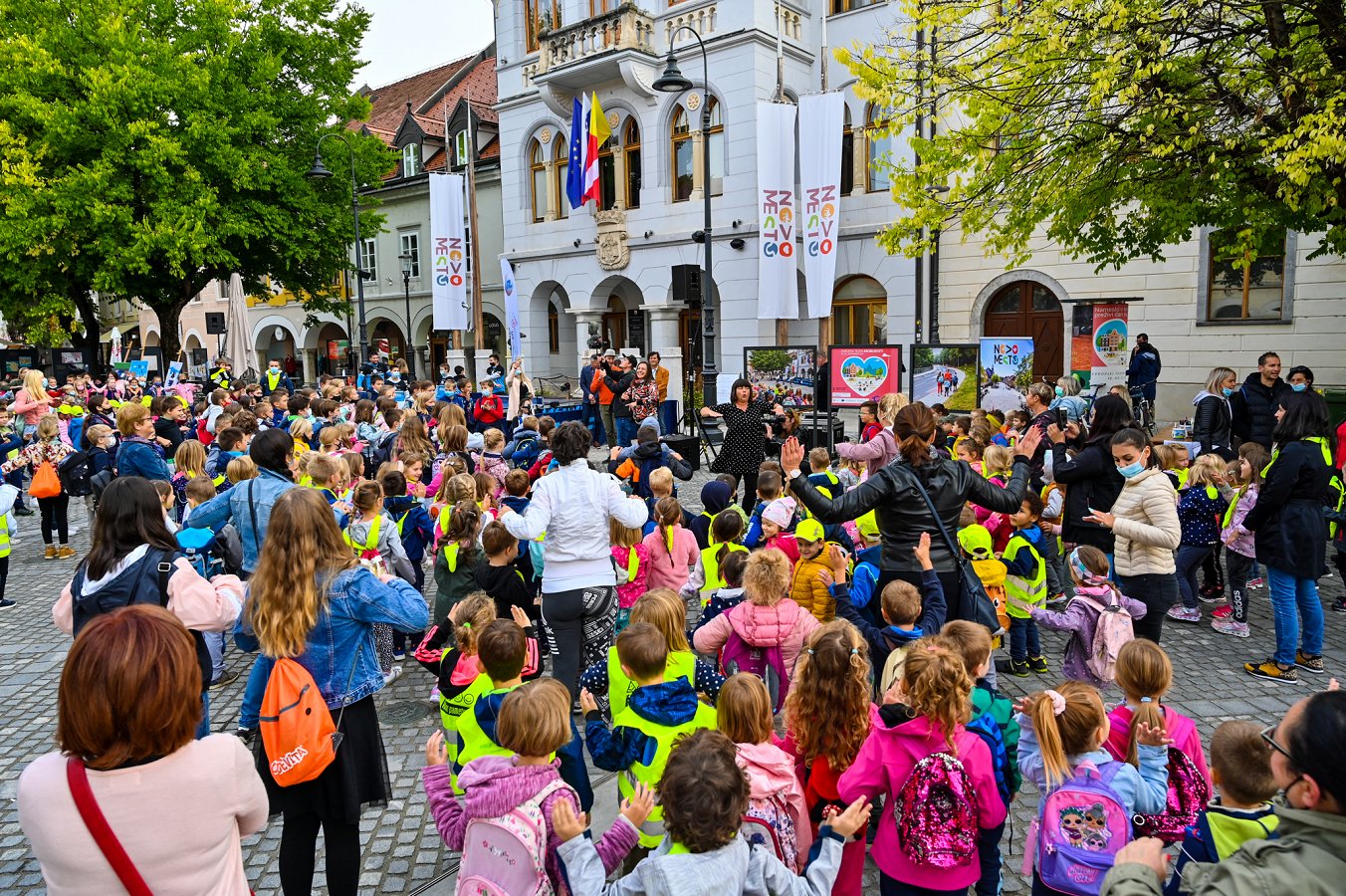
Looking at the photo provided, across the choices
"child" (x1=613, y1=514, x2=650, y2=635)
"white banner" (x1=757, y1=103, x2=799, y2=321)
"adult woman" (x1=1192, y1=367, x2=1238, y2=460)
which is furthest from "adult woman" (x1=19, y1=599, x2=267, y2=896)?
"white banner" (x1=757, y1=103, x2=799, y2=321)

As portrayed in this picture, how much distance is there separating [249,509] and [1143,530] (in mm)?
5416

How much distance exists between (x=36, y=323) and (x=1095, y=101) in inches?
1502

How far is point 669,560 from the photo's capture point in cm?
598

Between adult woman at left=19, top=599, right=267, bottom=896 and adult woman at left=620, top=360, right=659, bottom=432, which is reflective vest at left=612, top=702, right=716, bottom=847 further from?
adult woman at left=620, top=360, right=659, bottom=432

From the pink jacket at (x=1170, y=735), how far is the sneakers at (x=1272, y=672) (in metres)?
3.53

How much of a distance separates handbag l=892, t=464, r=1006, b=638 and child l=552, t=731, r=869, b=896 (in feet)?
7.81

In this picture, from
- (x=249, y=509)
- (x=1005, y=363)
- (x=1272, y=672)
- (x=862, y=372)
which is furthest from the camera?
(x=862, y=372)

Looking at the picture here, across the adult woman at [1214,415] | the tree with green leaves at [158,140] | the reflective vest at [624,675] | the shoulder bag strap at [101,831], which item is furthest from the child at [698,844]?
the tree with green leaves at [158,140]

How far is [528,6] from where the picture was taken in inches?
947

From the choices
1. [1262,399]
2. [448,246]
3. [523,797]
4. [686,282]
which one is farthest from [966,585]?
[448,246]

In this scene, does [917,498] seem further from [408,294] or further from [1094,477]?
[408,294]

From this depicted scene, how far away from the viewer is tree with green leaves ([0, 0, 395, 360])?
69.8 ft

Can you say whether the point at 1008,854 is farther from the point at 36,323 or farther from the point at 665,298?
the point at 36,323

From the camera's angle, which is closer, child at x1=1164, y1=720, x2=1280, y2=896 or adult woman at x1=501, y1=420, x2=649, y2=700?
child at x1=1164, y1=720, x2=1280, y2=896
